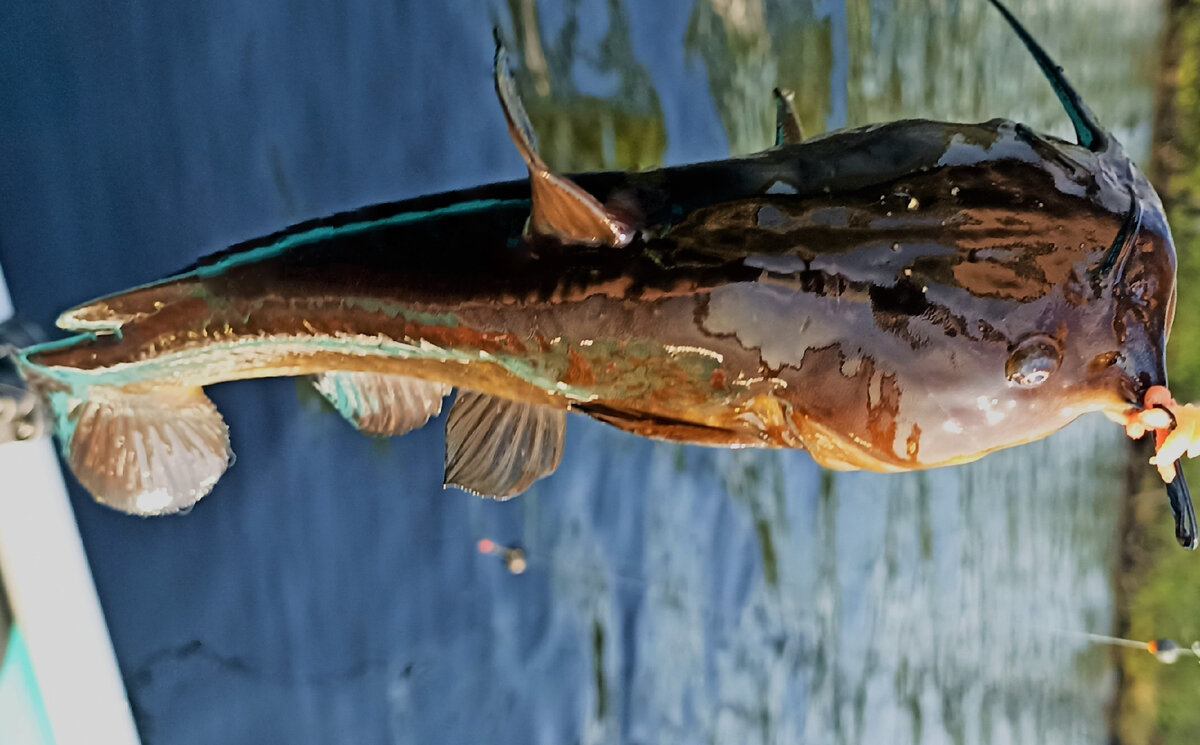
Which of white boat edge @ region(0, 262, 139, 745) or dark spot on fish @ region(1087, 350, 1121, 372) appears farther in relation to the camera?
white boat edge @ region(0, 262, 139, 745)

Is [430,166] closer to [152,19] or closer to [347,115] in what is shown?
[347,115]

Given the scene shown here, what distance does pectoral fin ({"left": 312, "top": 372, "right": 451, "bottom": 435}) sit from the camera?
39.9 inches

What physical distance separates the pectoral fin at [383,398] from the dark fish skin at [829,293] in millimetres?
221

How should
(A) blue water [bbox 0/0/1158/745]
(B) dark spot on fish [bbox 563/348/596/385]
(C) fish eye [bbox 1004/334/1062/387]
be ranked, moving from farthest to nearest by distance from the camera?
(A) blue water [bbox 0/0/1158/745] < (B) dark spot on fish [bbox 563/348/596/385] < (C) fish eye [bbox 1004/334/1062/387]

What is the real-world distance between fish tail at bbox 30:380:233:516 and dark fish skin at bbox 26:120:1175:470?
0.52 meters

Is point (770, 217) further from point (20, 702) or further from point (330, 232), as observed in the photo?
point (20, 702)

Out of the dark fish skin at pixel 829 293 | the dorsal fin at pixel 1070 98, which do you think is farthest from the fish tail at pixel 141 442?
the dorsal fin at pixel 1070 98

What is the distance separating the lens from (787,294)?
0.64m

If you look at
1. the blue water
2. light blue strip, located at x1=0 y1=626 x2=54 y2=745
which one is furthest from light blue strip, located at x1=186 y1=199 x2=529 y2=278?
light blue strip, located at x1=0 y1=626 x2=54 y2=745

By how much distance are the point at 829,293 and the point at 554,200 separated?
230mm

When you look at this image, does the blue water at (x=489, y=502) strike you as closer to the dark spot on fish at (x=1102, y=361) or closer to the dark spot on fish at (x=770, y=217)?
the dark spot on fish at (x=770, y=217)

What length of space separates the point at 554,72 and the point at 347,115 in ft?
1.48

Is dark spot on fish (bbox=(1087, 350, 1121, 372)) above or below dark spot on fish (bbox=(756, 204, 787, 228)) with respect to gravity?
below

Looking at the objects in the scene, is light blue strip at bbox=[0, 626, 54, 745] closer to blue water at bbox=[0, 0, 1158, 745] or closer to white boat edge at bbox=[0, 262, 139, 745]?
white boat edge at bbox=[0, 262, 139, 745]
